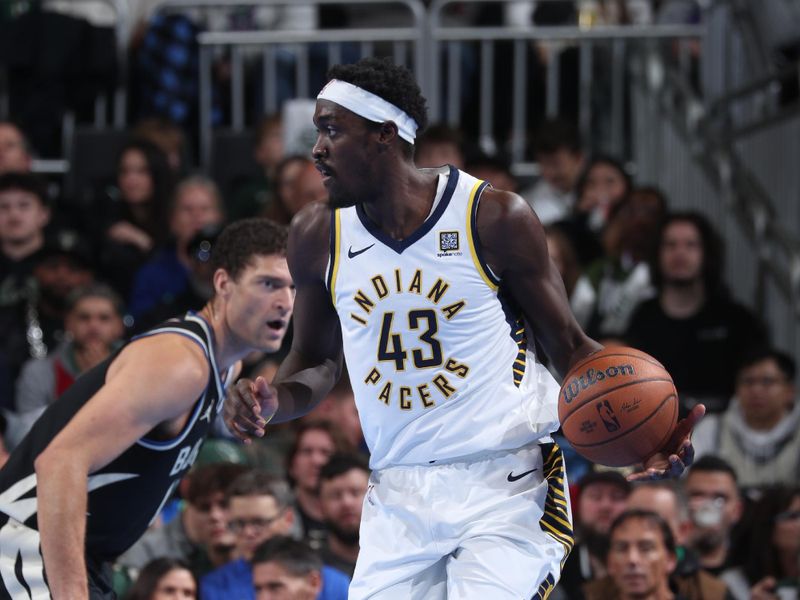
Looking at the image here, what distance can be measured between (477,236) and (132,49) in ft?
24.7

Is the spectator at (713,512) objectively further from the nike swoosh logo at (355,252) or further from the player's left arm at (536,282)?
the nike swoosh logo at (355,252)

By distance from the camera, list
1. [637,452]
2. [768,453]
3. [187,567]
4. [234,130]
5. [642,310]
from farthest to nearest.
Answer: [234,130] < [642,310] < [768,453] < [187,567] < [637,452]

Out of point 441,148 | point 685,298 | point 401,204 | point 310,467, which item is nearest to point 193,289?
point 310,467

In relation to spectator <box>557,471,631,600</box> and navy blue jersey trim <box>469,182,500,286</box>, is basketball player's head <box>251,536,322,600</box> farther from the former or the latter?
navy blue jersey trim <box>469,182,500,286</box>

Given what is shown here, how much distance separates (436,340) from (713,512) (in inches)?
140

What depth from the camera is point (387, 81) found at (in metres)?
4.46

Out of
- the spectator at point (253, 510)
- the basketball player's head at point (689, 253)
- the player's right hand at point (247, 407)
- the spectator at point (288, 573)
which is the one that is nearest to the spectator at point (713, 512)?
the basketball player's head at point (689, 253)

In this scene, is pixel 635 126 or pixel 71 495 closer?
pixel 71 495

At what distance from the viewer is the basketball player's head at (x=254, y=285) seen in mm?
5098

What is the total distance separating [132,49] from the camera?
1129cm

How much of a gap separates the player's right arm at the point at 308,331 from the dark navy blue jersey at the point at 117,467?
0.38 meters

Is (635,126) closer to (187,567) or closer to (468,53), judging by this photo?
(468,53)

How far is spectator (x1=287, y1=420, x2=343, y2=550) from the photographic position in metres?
7.67

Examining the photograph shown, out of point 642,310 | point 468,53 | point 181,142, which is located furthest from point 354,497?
point 468,53
